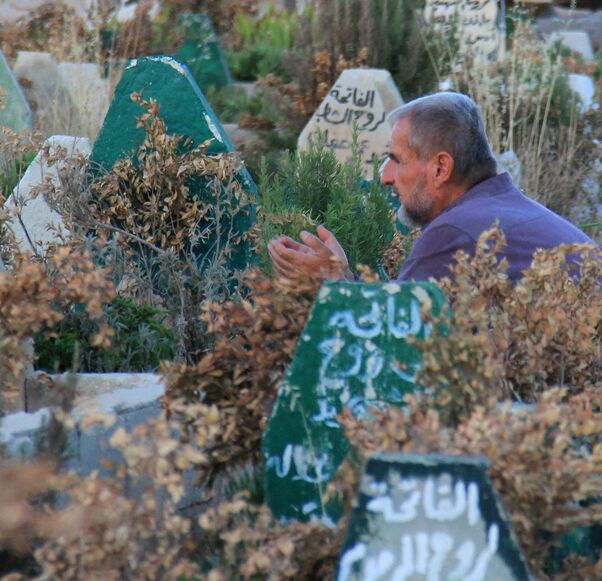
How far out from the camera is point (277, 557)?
7.20 feet

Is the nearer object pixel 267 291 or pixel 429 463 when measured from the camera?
pixel 429 463

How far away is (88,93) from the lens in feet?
25.5

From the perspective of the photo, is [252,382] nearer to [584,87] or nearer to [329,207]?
[329,207]

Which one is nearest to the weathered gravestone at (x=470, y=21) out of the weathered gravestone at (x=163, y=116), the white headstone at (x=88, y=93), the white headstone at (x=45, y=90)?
the white headstone at (x=88, y=93)

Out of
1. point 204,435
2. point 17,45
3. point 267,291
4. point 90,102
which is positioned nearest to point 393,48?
point 90,102

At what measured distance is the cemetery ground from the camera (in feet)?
6.97

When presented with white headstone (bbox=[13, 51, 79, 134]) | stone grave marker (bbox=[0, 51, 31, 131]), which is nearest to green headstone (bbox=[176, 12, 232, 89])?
white headstone (bbox=[13, 51, 79, 134])

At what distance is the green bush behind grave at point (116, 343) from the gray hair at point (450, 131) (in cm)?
101

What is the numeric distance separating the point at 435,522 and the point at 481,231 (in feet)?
5.46

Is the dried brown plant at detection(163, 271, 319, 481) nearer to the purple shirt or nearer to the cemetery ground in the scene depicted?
the cemetery ground

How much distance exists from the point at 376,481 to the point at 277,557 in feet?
0.88

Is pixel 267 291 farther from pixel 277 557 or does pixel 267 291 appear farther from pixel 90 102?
pixel 90 102

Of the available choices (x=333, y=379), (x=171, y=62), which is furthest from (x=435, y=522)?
(x=171, y=62)

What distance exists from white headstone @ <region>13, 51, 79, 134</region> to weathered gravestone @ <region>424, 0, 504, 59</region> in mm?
2510
